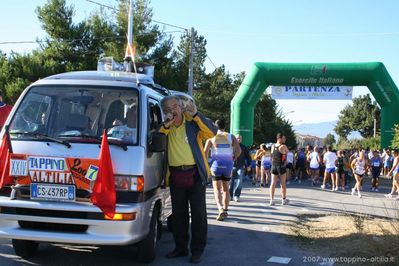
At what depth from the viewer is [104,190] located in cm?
516

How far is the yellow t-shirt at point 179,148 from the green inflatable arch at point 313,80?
16.2 metres

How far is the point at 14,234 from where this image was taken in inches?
205

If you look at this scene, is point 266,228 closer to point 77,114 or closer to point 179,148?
point 179,148

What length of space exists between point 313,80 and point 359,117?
57.4 metres

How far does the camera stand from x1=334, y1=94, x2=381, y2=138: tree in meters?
73.6

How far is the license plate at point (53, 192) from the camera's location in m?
5.25

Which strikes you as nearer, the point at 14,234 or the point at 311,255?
the point at 14,234

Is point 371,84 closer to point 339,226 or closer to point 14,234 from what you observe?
point 339,226

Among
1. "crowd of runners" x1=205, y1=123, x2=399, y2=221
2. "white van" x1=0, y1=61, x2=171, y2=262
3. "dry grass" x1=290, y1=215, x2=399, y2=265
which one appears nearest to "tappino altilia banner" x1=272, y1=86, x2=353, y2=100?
"crowd of runners" x1=205, y1=123, x2=399, y2=221

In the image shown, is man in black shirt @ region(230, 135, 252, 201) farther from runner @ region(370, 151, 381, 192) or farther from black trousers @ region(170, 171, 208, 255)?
runner @ region(370, 151, 381, 192)

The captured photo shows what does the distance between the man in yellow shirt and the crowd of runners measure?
9.83 ft

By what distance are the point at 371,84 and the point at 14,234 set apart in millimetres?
20004

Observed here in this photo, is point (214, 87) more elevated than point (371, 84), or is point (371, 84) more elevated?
point (214, 87)

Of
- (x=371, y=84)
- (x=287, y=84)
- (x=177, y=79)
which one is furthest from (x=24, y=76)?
(x=371, y=84)
